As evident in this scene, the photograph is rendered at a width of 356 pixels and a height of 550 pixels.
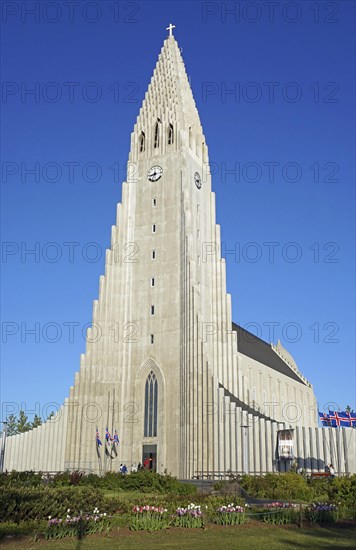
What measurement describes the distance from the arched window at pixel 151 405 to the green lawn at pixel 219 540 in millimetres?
33912

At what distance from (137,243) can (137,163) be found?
9321mm

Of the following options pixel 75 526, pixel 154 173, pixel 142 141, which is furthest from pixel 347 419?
pixel 75 526

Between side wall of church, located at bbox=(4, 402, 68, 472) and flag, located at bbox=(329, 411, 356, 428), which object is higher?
flag, located at bbox=(329, 411, 356, 428)

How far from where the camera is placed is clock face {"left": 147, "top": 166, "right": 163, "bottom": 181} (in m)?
58.5

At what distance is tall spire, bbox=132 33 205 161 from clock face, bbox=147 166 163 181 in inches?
173

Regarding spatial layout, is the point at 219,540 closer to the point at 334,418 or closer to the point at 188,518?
the point at 188,518

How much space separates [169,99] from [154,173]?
887cm

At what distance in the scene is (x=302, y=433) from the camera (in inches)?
1665

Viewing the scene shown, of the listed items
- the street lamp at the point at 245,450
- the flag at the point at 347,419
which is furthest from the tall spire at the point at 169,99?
the flag at the point at 347,419

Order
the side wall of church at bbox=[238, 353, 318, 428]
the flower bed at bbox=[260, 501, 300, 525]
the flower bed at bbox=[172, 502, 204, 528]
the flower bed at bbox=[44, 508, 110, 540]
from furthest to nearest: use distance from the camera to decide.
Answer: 1. the side wall of church at bbox=[238, 353, 318, 428]
2. the flower bed at bbox=[260, 501, 300, 525]
3. the flower bed at bbox=[172, 502, 204, 528]
4. the flower bed at bbox=[44, 508, 110, 540]

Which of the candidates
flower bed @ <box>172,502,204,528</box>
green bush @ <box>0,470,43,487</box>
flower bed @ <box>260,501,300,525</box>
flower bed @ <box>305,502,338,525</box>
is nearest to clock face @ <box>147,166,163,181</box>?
green bush @ <box>0,470,43,487</box>

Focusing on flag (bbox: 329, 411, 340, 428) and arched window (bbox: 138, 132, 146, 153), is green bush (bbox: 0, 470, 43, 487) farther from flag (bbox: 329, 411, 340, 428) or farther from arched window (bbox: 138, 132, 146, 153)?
arched window (bbox: 138, 132, 146, 153)

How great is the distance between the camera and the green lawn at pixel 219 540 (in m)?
14.4

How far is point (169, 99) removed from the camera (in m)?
61.5
